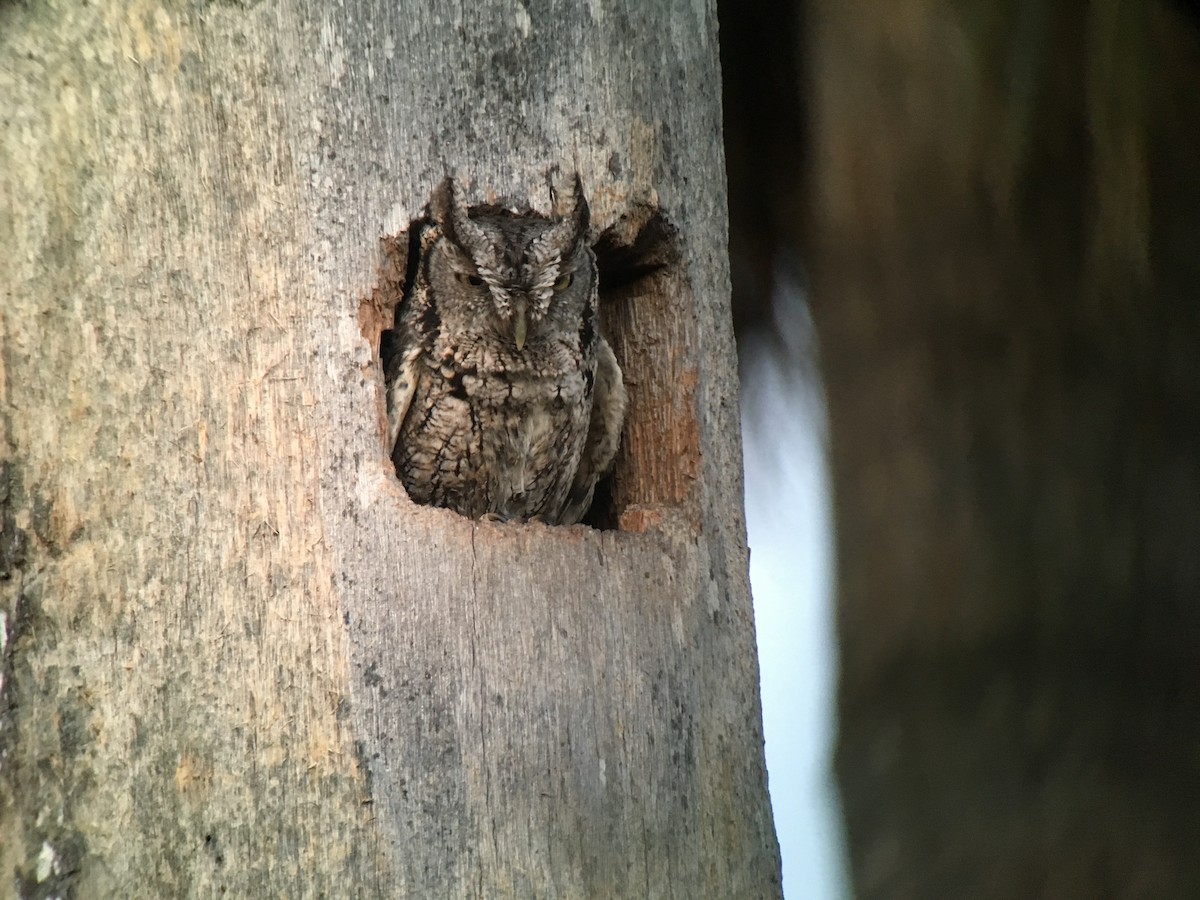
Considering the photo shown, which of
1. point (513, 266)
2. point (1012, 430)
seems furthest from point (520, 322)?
point (1012, 430)

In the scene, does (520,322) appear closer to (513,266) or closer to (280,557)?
(513,266)

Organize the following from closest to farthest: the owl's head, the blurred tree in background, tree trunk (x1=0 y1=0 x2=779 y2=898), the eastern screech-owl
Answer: tree trunk (x1=0 y1=0 x2=779 y2=898) → the owl's head → the eastern screech-owl → the blurred tree in background

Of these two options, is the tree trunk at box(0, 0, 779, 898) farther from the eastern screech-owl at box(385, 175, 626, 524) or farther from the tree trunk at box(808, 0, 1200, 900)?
the tree trunk at box(808, 0, 1200, 900)

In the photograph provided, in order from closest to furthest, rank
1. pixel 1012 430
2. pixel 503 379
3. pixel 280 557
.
Answer: pixel 280 557
pixel 503 379
pixel 1012 430

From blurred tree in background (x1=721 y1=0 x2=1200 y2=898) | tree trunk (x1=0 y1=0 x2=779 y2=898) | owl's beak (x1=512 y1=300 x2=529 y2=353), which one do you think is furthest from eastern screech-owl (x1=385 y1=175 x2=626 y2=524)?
blurred tree in background (x1=721 y1=0 x2=1200 y2=898)

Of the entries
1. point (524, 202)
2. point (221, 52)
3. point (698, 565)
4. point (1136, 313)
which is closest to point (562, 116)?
point (524, 202)

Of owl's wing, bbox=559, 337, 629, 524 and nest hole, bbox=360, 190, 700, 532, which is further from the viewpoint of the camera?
owl's wing, bbox=559, 337, 629, 524

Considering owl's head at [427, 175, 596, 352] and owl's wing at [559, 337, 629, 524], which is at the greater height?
owl's head at [427, 175, 596, 352]

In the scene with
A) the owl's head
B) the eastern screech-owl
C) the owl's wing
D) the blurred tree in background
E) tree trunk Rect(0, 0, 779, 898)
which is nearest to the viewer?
tree trunk Rect(0, 0, 779, 898)
